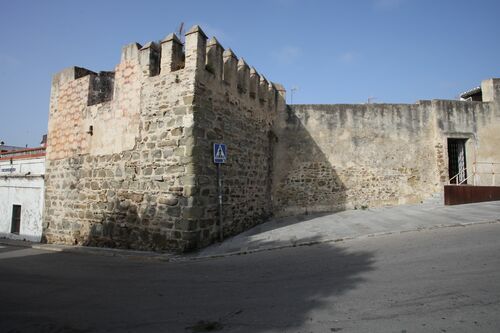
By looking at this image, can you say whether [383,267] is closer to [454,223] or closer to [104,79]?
[454,223]

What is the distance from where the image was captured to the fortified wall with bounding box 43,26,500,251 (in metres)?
6.42

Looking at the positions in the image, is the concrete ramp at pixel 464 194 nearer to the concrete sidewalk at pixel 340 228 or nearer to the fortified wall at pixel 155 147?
the concrete sidewalk at pixel 340 228

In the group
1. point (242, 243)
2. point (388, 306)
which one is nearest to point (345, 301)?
point (388, 306)

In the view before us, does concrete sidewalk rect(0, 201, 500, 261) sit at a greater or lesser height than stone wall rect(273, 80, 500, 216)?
lesser

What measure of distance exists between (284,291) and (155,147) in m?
4.43

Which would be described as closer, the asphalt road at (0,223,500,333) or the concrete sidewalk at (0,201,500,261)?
the asphalt road at (0,223,500,333)

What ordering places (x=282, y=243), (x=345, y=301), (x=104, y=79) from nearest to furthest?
(x=345, y=301)
(x=282, y=243)
(x=104, y=79)

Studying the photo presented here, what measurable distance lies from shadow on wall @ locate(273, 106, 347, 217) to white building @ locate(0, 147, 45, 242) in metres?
8.03

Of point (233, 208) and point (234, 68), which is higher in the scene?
point (234, 68)

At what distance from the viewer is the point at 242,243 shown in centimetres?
663

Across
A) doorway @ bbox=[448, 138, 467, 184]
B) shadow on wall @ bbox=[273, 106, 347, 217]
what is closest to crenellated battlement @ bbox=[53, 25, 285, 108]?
shadow on wall @ bbox=[273, 106, 347, 217]

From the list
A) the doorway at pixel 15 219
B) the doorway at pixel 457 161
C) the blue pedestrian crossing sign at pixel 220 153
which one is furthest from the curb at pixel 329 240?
the doorway at pixel 15 219

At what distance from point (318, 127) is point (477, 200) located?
19.2ft

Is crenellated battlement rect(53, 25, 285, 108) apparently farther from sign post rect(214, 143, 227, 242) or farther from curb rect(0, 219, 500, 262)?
curb rect(0, 219, 500, 262)
